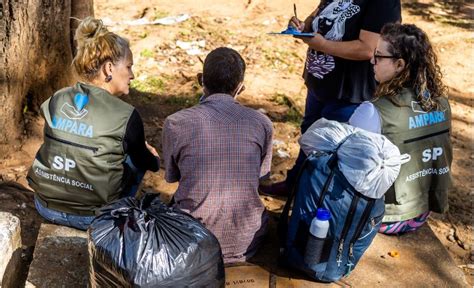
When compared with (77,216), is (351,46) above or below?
above

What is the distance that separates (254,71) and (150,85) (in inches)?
50.9

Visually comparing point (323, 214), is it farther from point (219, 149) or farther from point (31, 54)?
point (31, 54)

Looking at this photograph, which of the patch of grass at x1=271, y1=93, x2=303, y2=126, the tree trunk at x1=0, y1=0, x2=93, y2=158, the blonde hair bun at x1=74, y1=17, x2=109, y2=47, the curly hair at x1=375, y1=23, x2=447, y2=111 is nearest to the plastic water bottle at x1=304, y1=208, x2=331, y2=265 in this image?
the curly hair at x1=375, y1=23, x2=447, y2=111

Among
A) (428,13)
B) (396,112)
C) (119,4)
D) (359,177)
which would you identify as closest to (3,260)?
(359,177)

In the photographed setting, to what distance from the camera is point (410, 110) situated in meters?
3.21

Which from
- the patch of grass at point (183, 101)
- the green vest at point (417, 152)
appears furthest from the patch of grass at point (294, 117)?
the green vest at point (417, 152)

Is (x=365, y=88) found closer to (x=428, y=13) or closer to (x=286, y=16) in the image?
(x=286, y=16)

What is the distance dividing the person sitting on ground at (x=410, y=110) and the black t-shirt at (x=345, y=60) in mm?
231

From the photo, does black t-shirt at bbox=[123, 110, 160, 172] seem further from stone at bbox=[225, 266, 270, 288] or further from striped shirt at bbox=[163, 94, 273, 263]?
stone at bbox=[225, 266, 270, 288]

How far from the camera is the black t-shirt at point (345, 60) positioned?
3.49 m

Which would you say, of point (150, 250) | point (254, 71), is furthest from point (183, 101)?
point (150, 250)

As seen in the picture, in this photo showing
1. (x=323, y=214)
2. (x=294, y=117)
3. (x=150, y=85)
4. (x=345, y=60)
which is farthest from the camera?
(x=150, y=85)

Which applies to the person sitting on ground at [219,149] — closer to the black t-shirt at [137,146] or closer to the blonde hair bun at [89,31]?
the black t-shirt at [137,146]

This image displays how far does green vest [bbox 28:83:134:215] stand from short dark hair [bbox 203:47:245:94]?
54cm
